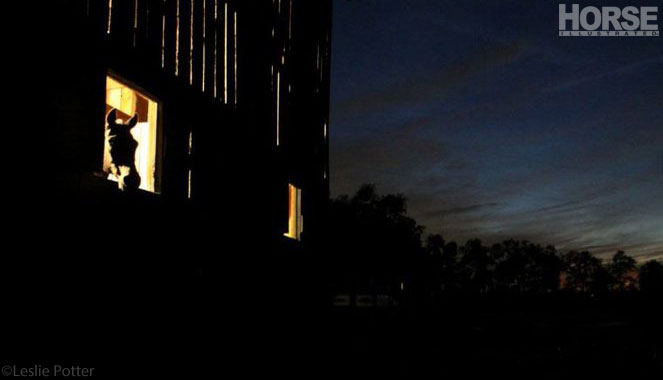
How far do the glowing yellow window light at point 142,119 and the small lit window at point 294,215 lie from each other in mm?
4983

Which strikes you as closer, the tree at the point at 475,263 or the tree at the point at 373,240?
the tree at the point at 373,240

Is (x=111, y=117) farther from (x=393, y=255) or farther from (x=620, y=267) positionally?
(x=620, y=267)

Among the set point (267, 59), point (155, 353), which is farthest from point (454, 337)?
point (155, 353)

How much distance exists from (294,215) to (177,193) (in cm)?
460

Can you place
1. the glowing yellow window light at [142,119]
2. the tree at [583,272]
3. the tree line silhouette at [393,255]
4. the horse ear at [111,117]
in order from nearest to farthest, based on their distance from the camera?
1. the horse ear at [111,117]
2. the glowing yellow window light at [142,119]
3. the tree line silhouette at [393,255]
4. the tree at [583,272]

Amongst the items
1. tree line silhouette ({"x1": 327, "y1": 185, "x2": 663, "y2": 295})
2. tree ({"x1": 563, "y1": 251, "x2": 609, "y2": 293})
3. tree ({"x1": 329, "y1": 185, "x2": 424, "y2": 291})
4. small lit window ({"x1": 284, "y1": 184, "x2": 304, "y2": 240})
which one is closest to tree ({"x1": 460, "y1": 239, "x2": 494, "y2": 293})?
tree line silhouette ({"x1": 327, "y1": 185, "x2": 663, "y2": 295})

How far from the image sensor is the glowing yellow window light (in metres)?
7.38

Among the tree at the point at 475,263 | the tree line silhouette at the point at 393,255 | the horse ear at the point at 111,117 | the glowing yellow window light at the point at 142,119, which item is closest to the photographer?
the horse ear at the point at 111,117

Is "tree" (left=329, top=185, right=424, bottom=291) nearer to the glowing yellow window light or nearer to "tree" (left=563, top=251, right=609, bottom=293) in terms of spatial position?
the glowing yellow window light

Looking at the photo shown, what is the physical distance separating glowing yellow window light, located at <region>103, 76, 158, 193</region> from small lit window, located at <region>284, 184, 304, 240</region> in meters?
4.98

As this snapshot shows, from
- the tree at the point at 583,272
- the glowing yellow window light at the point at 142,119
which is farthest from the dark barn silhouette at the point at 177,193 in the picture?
the tree at the point at 583,272

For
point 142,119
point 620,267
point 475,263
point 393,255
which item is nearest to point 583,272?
point 620,267

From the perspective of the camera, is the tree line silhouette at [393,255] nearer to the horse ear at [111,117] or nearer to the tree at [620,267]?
the horse ear at [111,117]

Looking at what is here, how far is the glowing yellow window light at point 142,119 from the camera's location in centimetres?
738
